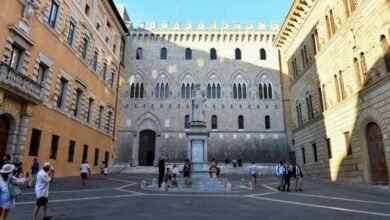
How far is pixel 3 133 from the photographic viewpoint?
13703mm

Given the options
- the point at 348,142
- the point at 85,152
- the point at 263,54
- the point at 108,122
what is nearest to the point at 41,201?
the point at 348,142

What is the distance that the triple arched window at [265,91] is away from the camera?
35500 millimetres

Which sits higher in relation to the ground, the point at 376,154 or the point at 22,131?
the point at 22,131

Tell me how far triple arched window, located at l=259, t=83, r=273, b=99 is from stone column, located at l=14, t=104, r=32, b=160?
2730 cm

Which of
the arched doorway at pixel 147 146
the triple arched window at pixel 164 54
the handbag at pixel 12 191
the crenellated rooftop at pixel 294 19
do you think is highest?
the triple arched window at pixel 164 54

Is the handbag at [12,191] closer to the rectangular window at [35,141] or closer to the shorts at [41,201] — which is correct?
the shorts at [41,201]

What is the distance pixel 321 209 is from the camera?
7.87 m

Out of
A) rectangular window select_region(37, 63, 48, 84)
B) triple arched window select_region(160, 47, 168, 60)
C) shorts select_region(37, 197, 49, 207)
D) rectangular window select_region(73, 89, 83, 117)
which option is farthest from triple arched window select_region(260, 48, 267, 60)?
shorts select_region(37, 197, 49, 207)

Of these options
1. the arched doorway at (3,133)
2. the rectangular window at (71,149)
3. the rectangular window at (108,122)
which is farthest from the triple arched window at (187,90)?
the arched doorway at (3,133)

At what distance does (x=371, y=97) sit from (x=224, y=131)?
21.4 metres

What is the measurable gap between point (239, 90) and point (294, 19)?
→ 13.7m

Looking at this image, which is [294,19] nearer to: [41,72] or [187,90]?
[187,90]

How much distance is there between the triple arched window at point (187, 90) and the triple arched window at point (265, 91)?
29.3ft

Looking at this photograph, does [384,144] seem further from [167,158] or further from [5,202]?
[167,158]
